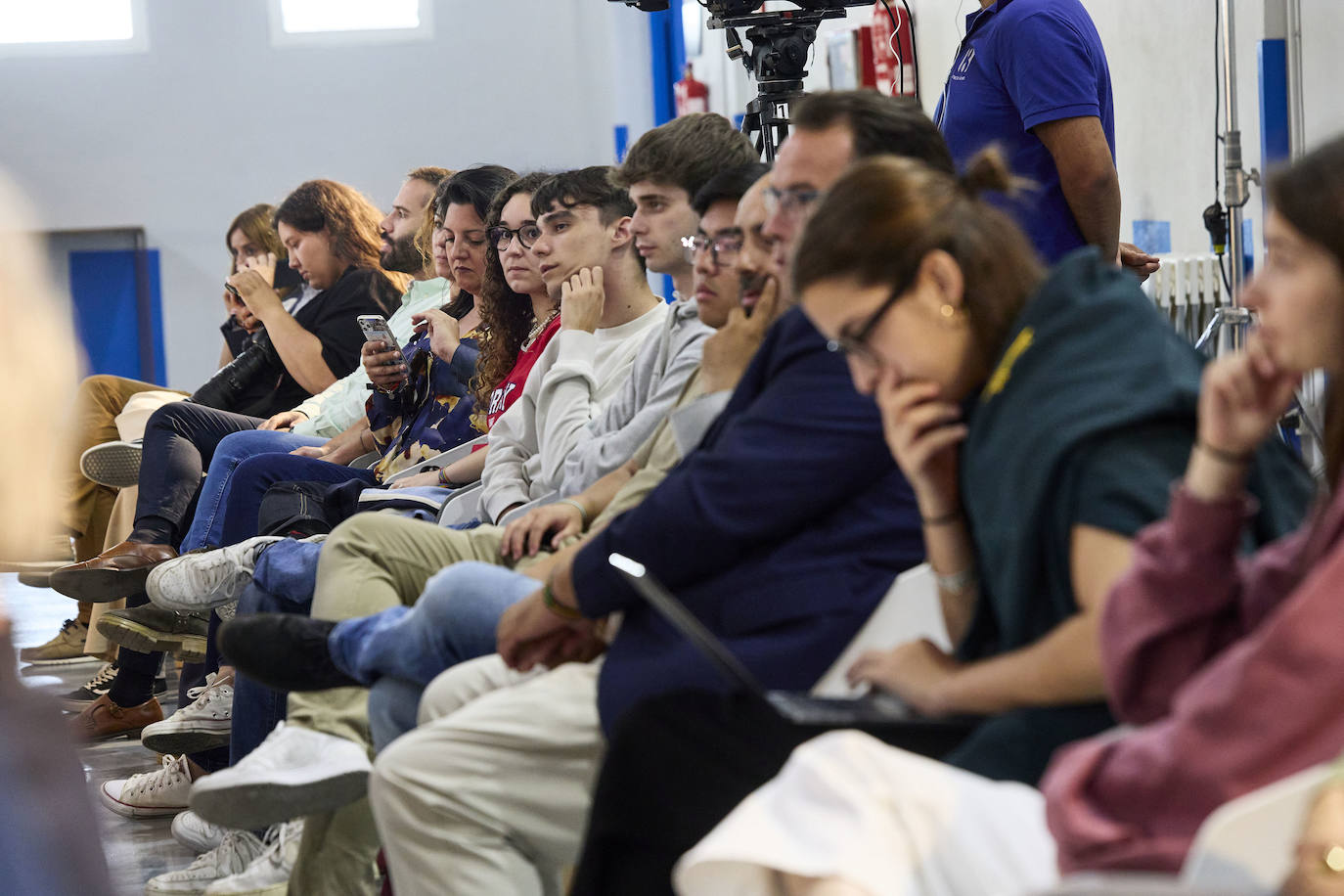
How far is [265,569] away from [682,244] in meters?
0.88

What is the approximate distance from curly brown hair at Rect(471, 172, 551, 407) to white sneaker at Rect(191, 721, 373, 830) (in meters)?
1.23

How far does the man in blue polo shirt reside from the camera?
2.22m

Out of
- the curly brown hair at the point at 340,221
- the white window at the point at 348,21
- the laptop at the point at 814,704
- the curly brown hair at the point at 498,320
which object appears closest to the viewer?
the laptop at the point at 814,704

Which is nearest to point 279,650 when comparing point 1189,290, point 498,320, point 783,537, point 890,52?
point 783,537

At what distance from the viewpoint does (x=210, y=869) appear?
2256mm

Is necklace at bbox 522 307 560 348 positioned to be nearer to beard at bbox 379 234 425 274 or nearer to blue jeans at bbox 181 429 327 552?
blue jeans at bbox 181 429 327 552

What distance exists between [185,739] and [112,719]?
1.11 m

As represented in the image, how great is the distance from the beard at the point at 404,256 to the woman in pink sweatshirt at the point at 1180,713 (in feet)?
10.5

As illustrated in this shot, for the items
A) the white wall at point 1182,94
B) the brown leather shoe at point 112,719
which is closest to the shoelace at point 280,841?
the brown leather shoe at point 112,719

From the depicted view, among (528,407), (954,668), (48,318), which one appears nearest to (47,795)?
(48,318)

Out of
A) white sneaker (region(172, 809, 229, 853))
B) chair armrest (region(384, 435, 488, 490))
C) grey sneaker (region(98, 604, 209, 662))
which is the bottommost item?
white sneaker (region(172, 809, 229, 853))

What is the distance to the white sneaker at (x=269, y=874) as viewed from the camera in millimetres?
2100

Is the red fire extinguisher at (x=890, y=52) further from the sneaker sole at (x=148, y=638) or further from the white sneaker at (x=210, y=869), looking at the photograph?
the white sneaker at (x=210, y=869)

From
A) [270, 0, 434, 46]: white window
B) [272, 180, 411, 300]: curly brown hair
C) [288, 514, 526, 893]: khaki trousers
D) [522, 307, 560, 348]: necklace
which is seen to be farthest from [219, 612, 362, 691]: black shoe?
[270, 0, 434, 46]: white window
